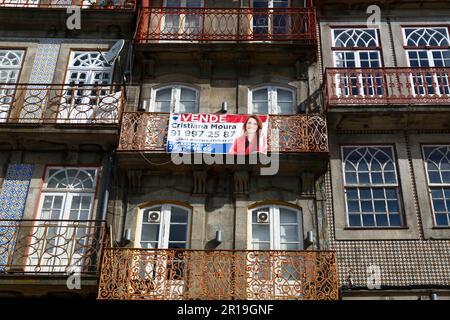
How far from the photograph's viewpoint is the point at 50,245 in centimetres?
1206

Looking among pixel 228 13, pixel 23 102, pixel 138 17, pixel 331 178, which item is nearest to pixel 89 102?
pixel 23 102

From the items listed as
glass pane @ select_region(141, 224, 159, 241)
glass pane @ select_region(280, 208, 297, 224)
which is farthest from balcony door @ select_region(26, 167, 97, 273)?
glass pane @ select_region(280, 208, 297, 224)

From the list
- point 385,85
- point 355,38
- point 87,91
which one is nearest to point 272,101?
point 385,85

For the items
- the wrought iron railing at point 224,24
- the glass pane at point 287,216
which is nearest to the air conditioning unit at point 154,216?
the glass pane at point 287,216

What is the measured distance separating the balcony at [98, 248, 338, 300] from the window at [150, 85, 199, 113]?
3.76 meters

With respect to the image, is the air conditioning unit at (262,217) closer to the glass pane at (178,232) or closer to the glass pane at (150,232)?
the glass pane at (178,232)

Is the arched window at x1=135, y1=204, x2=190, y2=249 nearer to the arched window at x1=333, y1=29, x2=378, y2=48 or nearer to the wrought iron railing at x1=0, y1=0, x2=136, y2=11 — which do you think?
the wrought iron railing at x1=0, y1=0, x2=136, y2=11

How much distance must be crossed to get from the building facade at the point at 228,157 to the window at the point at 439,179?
0.12ft

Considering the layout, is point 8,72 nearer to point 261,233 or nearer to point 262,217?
point 262,217

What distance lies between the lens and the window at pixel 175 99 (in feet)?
46.1

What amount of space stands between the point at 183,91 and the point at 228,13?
7.55ft

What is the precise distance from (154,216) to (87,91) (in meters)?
3.55

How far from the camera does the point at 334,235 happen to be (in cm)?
1233

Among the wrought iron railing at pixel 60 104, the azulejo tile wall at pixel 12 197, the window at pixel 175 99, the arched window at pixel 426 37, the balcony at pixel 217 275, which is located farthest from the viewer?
the arched window at pixel 426 37
